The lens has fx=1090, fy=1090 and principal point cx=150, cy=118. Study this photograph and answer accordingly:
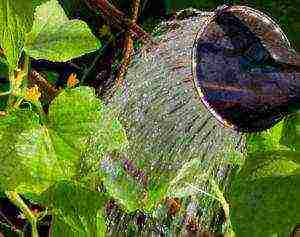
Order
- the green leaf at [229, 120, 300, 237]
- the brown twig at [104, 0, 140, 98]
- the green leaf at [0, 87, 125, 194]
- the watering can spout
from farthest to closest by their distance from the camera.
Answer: the brown twig at [104, 0, 140, 98], the green leaf at [0, 87, 125, 194], the green leaf at [229, 120, 300, 237], the watering can spout

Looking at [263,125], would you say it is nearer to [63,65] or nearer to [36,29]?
[36,29]

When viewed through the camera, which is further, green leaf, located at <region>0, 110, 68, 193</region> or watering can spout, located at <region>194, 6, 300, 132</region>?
green leaf, located at <region>0, 110, 68, 193</region>

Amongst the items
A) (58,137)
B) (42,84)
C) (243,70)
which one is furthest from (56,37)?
(243,70)

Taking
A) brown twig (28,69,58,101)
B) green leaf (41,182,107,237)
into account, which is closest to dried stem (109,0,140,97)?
brown twig (28,69,58,101)

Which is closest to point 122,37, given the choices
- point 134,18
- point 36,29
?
point 134,18

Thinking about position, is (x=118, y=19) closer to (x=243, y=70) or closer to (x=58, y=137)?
(x=58, y=137)

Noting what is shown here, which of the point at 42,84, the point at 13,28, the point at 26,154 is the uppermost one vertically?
Answer: the point at 13,28

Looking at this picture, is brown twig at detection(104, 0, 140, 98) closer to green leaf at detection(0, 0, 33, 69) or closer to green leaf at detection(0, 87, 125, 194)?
green leaf at detection(0, 87, 125, 194)

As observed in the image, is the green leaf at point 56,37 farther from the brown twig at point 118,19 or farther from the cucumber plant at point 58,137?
the brown twig at point 118,19
